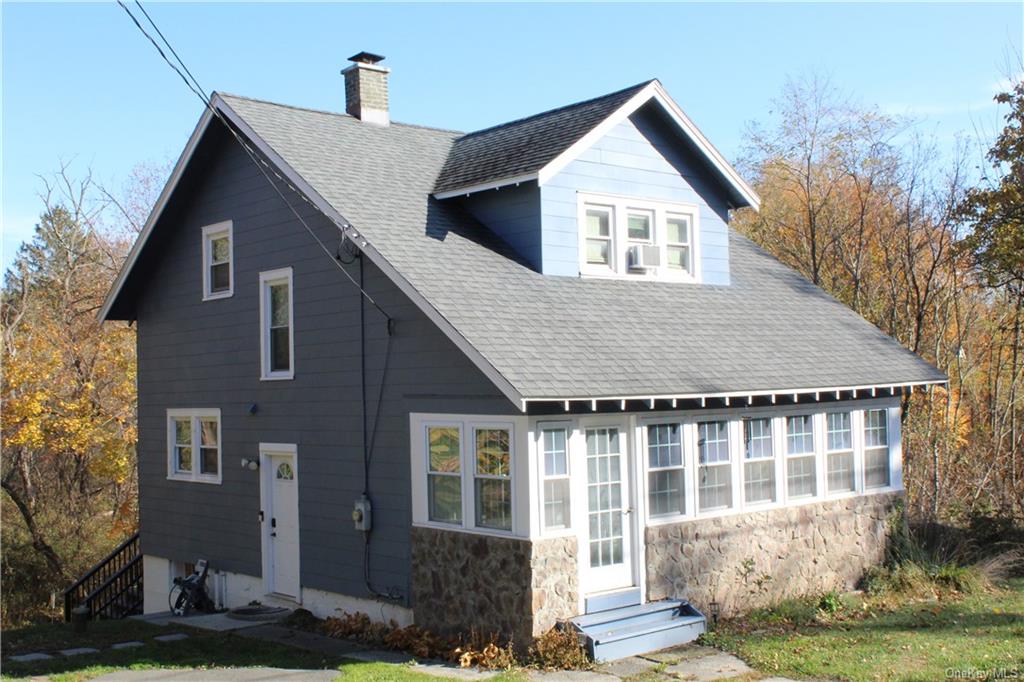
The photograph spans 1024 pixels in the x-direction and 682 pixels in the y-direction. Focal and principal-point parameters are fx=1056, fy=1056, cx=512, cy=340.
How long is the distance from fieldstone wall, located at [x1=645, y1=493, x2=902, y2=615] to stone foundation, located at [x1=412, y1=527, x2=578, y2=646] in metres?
1.49

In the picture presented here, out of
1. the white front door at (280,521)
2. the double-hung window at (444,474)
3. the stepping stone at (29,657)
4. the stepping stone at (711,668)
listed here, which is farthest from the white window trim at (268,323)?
the stepping stone at (711,668)

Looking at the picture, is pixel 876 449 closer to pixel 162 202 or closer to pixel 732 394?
pixel 732 394

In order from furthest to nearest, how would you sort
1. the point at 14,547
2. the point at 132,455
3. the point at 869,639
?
the point at 132,455 → the point at 14,547 → the point at 869,639

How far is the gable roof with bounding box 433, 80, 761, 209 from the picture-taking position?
14.2 metres

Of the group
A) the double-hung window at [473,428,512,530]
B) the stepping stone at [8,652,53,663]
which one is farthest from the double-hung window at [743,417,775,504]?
the stepping stone at [8,652,53,663]

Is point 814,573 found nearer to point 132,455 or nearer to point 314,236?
point 314,236

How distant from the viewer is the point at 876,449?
15734 millimetres

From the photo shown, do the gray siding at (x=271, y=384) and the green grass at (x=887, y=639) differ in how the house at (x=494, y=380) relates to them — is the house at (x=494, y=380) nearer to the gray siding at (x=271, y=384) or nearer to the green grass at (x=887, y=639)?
the gray siding at (x=271, y=384)

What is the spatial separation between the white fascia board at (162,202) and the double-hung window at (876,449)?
35.1ft

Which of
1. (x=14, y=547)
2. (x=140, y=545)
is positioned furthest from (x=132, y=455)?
(x=140, y=545)

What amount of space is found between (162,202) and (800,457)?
10.4 metres

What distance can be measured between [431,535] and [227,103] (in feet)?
23.1

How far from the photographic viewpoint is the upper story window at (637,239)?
48.0 feet

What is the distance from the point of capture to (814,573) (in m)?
14.4
